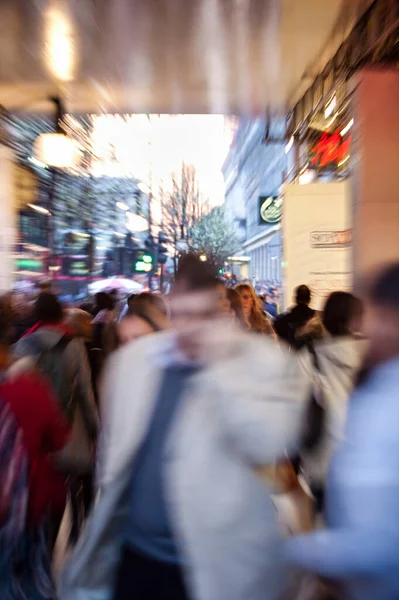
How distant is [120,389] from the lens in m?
2.35

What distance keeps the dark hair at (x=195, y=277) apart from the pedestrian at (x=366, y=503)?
711mm

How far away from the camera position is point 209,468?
76.5 inches

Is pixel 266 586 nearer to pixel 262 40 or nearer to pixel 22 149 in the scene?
pixel 262 40

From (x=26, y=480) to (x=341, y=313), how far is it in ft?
6.42

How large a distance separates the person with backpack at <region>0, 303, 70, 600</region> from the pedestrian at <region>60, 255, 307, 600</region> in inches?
13.7

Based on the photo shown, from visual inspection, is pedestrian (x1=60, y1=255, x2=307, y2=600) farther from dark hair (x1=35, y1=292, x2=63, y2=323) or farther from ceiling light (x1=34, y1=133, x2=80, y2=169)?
ceiling light (x1=34, y1=133, x2=80, y2=169)

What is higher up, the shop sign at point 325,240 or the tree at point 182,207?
the tree at point 182,207

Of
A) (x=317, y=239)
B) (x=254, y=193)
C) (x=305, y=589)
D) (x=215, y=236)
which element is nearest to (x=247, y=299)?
(x=317, y=239)

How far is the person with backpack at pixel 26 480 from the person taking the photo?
2.55 metres

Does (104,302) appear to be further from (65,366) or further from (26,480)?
(26,480)

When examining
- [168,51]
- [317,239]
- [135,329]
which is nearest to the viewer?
[135,329]

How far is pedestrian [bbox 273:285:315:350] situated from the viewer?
6.52 m

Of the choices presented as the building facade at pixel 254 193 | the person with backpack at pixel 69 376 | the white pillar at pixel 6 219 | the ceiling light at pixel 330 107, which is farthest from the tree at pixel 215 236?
the person with backpack at pixel 69 376

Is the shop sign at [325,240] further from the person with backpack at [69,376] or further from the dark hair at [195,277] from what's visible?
the dark hair at [195,277]
